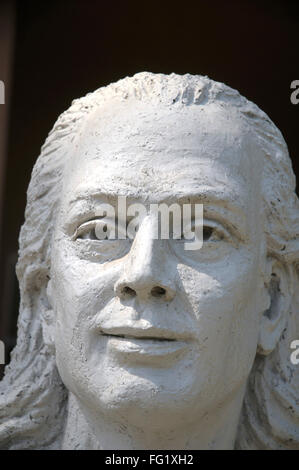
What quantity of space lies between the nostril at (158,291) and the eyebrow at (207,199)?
0.25 meters

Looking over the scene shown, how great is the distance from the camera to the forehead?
2.79 metres

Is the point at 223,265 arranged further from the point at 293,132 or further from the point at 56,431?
the point at 293,132

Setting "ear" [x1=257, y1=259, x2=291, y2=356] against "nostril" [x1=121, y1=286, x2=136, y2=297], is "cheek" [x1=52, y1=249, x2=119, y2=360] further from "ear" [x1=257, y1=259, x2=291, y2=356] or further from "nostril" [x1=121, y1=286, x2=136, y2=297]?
"ear" [x1=257, y1=259, x2=291, y2=356]

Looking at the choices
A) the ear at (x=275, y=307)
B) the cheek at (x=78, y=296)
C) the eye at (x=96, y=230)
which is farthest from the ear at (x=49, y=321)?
the ear at (x=275, y=307)

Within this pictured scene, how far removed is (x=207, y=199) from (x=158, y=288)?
0.97 ft

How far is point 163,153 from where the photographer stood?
2.83 meters

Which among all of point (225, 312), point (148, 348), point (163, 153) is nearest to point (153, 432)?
point (148, 348)

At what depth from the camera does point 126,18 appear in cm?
425

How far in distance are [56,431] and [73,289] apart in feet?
1.82

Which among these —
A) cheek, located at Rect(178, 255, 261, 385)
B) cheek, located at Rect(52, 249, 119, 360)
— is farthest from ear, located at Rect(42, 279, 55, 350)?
→ cheek, located at Rect(178, 255, 261, 385)

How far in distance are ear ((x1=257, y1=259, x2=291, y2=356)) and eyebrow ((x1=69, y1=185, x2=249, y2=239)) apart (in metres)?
0.23

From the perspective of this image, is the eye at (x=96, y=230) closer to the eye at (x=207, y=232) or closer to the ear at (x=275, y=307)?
the eye at (x=207, y=232)

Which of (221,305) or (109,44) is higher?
(109,44)
